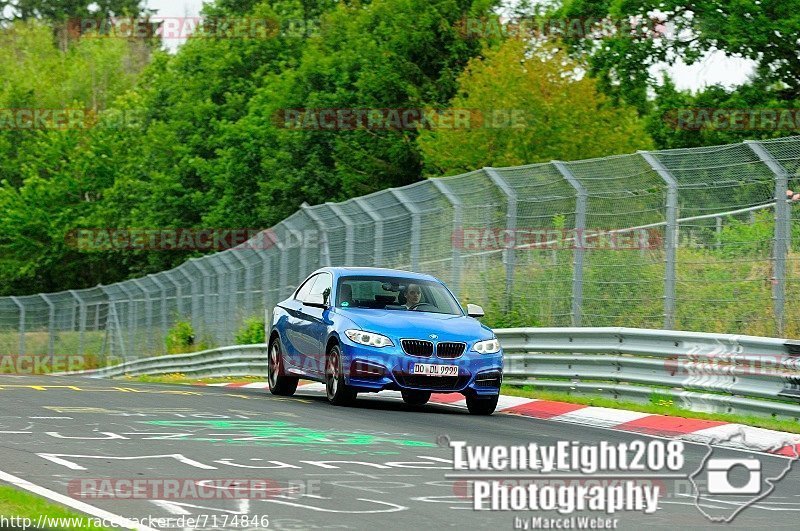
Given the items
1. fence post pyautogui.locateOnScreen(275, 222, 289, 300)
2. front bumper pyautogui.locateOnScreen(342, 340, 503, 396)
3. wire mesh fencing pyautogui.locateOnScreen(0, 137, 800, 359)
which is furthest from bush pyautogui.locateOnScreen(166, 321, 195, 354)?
front bumper pyautogui.locateOnScreen(342, 340, 503, 396)

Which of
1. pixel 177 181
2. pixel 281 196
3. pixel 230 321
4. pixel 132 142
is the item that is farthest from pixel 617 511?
pixel 132 142

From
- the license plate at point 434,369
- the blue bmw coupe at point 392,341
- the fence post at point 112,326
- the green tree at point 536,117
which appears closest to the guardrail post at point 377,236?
the blue bmw coupe at point 392,341

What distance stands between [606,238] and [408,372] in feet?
12.3

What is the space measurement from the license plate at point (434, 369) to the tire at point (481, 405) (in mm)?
447

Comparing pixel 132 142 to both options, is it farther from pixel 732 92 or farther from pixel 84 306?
pixel 732 92

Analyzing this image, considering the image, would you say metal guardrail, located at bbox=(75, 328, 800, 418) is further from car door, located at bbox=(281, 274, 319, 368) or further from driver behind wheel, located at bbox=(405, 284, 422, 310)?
car door, located at bbox=(281, 274, 319, 368)

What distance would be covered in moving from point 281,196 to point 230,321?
2910 cm

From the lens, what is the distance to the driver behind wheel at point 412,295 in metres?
17.5

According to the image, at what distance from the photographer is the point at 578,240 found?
18.8 metres

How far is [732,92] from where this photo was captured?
42.5 metres

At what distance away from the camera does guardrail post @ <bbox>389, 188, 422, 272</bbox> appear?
22.6 metres

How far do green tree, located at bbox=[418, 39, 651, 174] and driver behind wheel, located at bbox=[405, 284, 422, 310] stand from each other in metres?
26.5

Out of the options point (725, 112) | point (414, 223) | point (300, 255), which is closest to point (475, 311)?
point (414, 223)

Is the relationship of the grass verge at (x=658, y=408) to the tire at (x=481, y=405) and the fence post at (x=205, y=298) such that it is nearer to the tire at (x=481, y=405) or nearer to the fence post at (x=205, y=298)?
the tire at (x=481, y=405)
